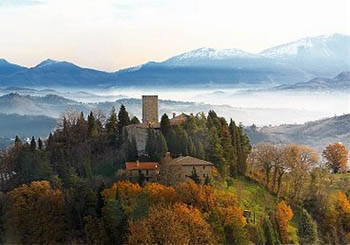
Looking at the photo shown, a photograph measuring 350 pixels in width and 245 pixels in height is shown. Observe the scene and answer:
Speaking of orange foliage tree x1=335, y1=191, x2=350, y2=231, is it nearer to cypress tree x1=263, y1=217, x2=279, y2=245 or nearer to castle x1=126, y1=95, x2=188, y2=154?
cypress tree x1=263, y1=217, x2=279, y2=245

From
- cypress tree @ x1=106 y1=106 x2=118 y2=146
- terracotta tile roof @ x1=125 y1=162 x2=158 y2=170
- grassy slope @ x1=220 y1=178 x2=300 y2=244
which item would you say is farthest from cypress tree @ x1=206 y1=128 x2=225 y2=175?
cypress tree @ x1=106 y1=106 x2=118 y2=146

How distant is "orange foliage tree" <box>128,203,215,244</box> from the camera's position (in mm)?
31453

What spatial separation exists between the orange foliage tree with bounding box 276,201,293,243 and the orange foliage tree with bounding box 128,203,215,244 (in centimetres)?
628

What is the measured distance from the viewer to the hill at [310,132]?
160375mm

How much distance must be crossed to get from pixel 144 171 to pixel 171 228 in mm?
9275

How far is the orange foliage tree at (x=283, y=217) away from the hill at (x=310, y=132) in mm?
112361

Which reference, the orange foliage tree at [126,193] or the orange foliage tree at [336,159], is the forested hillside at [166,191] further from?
the orange foliage tree at [336,159]

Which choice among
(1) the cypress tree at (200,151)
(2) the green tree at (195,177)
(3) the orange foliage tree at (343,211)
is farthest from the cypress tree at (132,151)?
(3) the orange foliage tree at (343,211)

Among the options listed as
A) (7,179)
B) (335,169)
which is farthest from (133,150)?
(335,169)

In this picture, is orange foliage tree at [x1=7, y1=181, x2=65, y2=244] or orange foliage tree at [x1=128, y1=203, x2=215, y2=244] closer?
orange foliage tree at [x1=128, y1=203, x2=215, y2=244]

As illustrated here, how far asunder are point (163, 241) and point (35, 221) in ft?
29.2

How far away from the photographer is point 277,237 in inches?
1459

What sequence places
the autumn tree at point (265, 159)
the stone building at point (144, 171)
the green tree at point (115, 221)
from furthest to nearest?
the autumn tree at point (265, 159)
the stone building at point (144, 171)
the green tree at point (115, 221)

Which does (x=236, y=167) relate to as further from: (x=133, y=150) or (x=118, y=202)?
(x=118, y=202)
